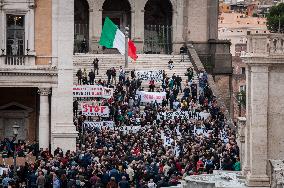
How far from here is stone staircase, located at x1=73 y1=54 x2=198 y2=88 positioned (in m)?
70.6

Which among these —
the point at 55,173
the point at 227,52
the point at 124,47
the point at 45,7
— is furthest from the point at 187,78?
the point at 55,173

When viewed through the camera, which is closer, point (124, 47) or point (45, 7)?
point (45, 7)

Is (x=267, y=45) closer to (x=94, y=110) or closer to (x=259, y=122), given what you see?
(x=259, y=122)

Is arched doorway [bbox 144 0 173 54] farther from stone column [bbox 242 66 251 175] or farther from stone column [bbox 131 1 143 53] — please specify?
stone column [bbox 242 66 251 175]

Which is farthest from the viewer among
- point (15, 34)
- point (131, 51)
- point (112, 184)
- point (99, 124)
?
point (131, 51)

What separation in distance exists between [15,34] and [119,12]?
24570 mm

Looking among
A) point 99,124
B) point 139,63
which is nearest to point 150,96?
point 99,124

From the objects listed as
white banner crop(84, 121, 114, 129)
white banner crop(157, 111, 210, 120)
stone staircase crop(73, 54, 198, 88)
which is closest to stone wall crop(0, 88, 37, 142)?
white banner crop(84, 121, 114, 129)

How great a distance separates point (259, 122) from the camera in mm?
41125

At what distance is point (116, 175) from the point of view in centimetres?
4478

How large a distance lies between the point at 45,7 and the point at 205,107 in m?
10.5

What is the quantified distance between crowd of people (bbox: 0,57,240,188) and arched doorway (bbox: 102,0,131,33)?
11815mm

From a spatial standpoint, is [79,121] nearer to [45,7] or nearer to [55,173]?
[45,7]

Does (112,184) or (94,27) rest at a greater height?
(94,27)
